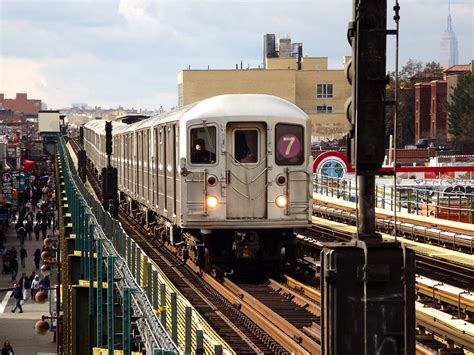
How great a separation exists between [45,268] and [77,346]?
575 inches

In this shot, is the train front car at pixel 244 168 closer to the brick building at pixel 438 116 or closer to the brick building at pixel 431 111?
the brick building at pixel 431 111

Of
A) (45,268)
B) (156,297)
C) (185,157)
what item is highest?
(185,157)

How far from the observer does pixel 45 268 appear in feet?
97.7

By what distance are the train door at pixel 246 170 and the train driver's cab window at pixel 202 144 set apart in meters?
0.27

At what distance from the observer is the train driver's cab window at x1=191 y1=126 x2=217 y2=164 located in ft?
58.9

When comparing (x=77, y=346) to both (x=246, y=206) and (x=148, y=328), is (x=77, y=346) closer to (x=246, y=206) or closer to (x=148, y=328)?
(x=246, y=206)

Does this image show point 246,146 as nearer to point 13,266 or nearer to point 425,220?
point 425,220

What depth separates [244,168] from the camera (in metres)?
17.9

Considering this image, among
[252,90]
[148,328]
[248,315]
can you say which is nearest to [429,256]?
[248,315]

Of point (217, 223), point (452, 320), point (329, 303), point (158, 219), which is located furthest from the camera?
point (158, 219)

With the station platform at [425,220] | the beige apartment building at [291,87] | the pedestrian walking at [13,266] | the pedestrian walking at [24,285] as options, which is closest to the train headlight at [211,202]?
the station platform at [425,220]

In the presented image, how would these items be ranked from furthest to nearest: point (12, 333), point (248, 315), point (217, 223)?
1. point (12, 333)
2. point (217, 223)
3. point (248, 315)

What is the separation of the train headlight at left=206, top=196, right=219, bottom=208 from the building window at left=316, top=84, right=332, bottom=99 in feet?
224

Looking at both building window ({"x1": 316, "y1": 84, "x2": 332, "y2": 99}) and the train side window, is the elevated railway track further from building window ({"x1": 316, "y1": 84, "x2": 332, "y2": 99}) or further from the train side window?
building window ({"x1": 316, "y1": 84, "x2": 332, "y2": 99})
